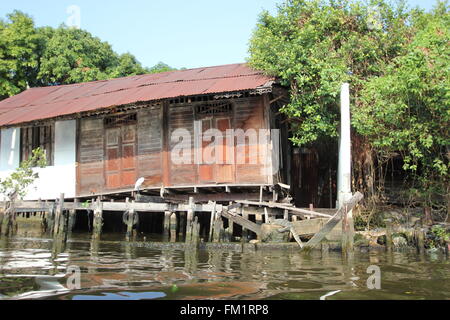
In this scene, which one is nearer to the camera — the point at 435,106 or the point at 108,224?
the point at 435,106

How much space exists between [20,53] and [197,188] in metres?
15.3

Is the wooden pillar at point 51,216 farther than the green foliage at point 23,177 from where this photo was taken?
No

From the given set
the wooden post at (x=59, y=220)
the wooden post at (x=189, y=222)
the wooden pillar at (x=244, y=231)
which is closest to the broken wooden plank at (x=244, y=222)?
the wooden pillar at (x=244, y=231)

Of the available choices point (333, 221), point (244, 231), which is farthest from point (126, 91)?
point (333, 221)

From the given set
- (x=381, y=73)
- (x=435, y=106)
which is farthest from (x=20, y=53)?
(x=435, y=106)

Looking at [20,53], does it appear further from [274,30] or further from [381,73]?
[381,73]

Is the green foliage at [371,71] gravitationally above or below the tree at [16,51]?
below

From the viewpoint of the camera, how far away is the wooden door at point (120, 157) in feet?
50.9

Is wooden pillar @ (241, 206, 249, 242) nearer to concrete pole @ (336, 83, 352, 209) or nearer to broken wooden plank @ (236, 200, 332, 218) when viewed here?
broken wooden plank @ (236, 200, 332, 218)

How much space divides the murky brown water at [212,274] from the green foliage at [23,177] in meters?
3.78

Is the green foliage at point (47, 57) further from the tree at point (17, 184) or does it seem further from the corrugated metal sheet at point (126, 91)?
the tree at point (17, 184)

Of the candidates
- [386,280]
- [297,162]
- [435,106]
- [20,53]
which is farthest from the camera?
[20,53]

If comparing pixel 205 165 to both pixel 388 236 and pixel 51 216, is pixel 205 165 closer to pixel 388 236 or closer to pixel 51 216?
pixel 51 216
